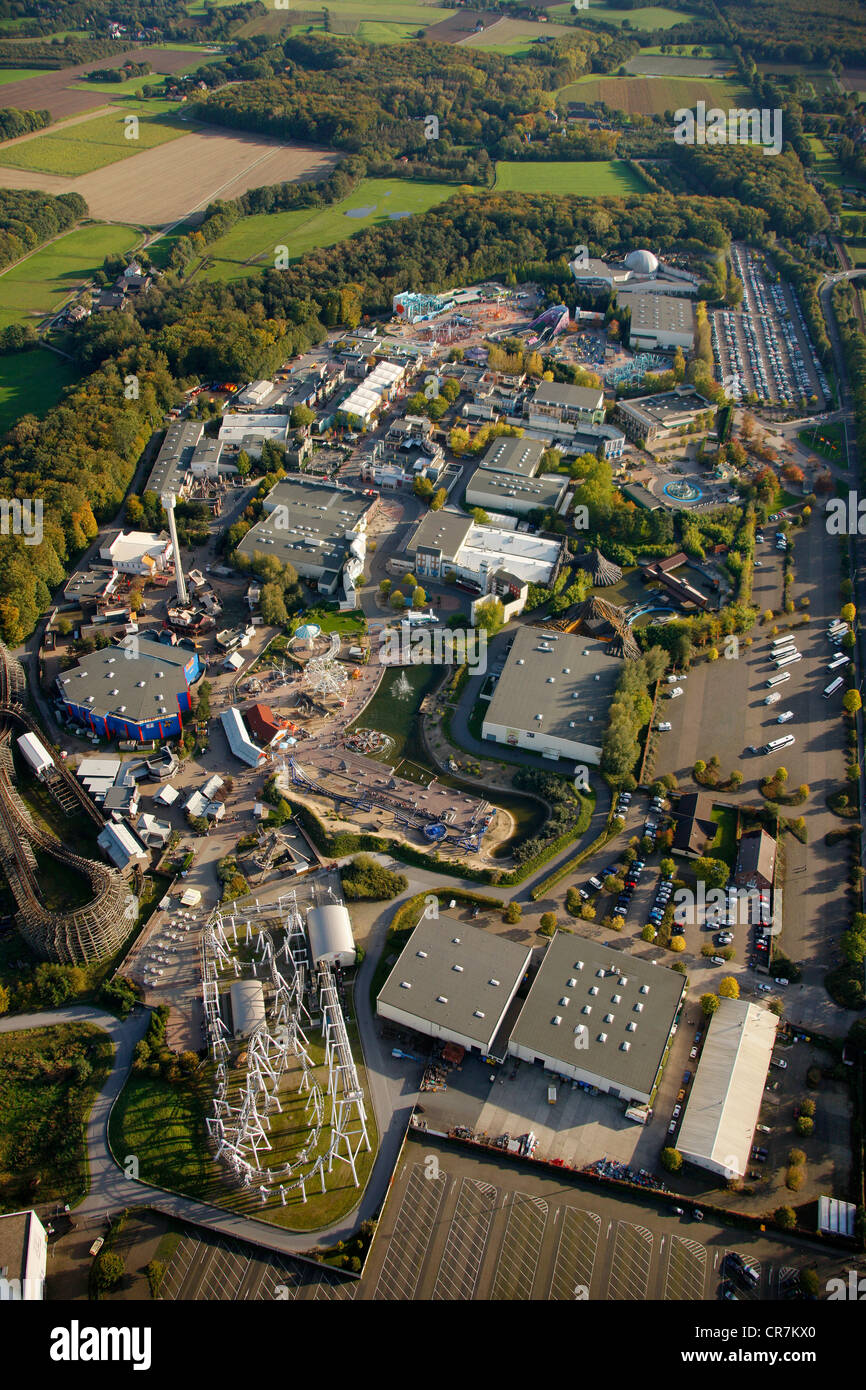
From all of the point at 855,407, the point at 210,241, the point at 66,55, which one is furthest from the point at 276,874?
the point at 66,55

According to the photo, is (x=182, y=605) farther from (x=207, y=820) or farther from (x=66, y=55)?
(x=66, y=55)

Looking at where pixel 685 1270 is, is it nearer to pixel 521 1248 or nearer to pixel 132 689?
pixel 521 1248

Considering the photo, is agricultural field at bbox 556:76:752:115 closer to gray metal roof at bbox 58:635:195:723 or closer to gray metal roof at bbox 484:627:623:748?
gray metal roof at bbox 484:627:623:748
